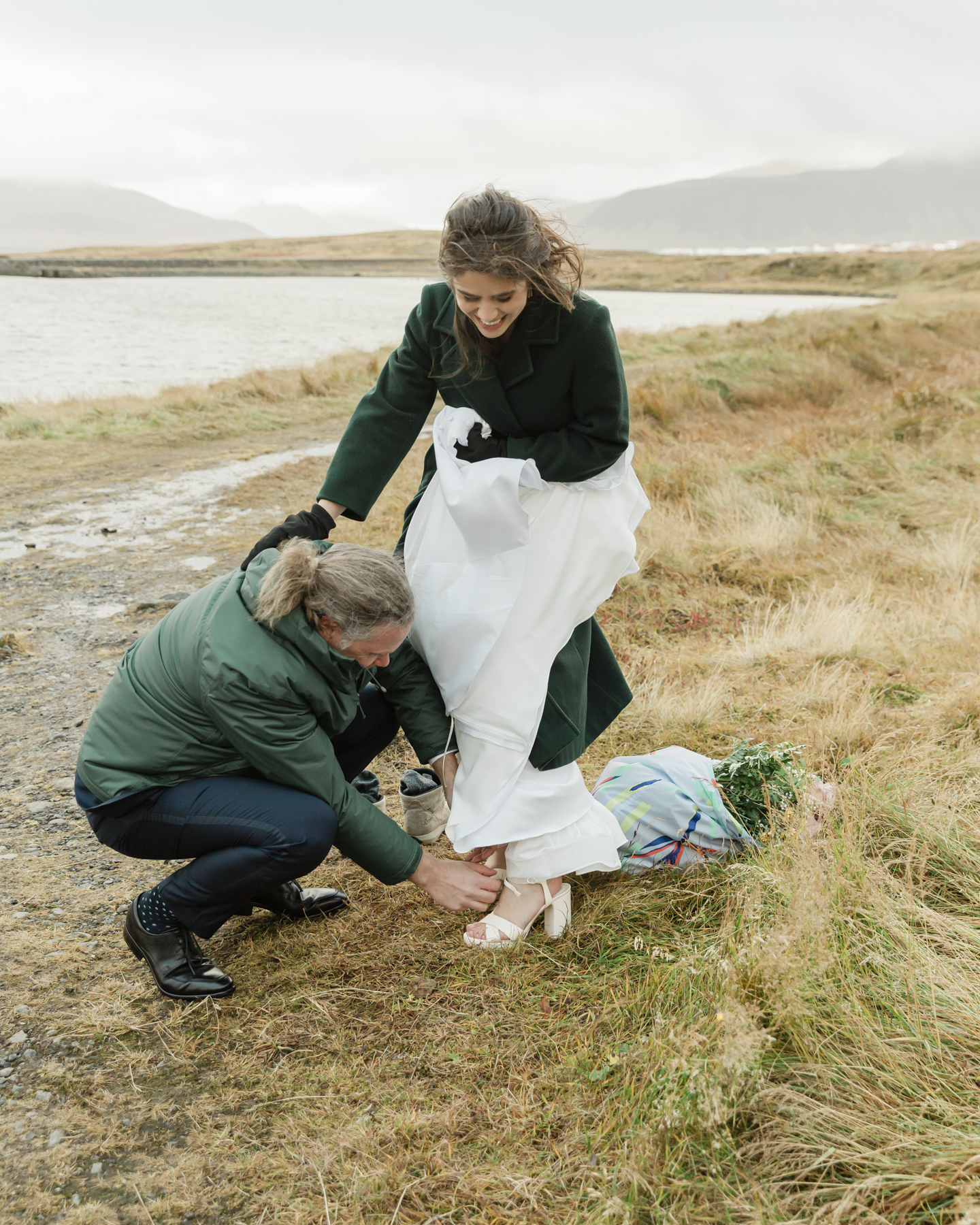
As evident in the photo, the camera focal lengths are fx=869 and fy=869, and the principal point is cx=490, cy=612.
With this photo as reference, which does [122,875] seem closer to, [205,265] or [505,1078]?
[505,1078]

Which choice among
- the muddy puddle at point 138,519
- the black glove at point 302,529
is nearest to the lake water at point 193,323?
the muddy puddle at point 138,519

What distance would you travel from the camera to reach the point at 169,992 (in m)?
2.07

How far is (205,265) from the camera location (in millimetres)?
77562

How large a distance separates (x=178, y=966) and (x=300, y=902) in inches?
15.3

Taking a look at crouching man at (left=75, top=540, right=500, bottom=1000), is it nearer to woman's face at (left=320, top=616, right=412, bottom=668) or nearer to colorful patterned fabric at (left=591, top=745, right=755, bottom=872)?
woman's face at (left=320, top=616, right=412, bottom=668)

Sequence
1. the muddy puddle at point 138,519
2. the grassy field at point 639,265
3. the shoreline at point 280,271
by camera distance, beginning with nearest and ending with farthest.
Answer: the muddy puddle at point 138,519 → the grassy field at point 639,265 → the shoreline at point 280,271

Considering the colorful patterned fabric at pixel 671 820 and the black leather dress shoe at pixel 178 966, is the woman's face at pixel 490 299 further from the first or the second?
the black leather dress shoe at pixel 178 966

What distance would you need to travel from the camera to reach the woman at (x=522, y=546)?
2.08 meters

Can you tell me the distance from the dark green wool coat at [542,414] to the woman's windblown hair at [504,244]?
0.41 ft

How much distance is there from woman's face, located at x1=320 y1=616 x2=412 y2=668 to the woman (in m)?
0.26

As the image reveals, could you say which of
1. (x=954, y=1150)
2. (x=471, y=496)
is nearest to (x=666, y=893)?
(x=954, y=1150)

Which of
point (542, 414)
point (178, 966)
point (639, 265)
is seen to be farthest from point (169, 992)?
point (639, 265)

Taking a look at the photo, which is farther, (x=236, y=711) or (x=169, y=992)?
(x=169, y=992)

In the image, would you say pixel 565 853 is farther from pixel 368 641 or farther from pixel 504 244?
pixel 504 244
